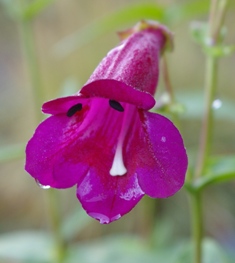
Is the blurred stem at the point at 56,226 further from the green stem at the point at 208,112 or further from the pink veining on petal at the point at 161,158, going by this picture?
the pink veining on petal at the point at 161,158

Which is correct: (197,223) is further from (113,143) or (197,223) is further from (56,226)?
(56,226)

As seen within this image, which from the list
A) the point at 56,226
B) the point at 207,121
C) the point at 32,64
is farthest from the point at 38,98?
the point at 207,121

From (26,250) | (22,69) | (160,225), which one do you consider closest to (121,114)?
(26,250)

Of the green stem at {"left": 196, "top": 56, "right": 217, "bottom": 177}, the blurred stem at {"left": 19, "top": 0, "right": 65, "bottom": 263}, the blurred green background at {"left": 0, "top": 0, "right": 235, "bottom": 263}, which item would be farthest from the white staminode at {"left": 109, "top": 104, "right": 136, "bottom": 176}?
the blurred stem at {"left": 19, "top": 0, "right": 65, "bottom": 263}

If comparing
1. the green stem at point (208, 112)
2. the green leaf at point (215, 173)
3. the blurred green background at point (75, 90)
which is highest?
the green stem at point (208, 112)

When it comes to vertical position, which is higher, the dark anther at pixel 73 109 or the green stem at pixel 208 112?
the dark anther at pixel 73 109

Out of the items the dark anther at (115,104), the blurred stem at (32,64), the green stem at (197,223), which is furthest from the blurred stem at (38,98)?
the dark anther at (115,104)
